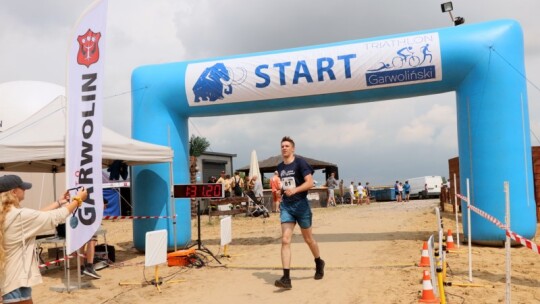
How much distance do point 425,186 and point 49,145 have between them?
3106 centimetres

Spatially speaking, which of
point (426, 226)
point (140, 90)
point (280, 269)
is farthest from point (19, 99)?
point (426, 226)

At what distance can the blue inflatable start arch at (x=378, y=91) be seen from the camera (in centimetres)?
788

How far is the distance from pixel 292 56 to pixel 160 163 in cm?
336

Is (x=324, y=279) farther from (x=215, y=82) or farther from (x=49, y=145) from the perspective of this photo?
(x=215, y=82)

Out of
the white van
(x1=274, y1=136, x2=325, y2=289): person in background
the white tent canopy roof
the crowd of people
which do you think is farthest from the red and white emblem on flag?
the white van

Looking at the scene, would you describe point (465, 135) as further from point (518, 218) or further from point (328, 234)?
point (328, 234)

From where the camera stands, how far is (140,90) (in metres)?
9.29

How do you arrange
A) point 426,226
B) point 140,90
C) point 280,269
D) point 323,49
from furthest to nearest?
point 426,226
point 140,90
point 323,49
point 280,269

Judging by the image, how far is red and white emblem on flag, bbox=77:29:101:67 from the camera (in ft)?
20.4

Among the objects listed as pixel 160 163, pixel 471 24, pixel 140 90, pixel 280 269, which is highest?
pixel 471 24

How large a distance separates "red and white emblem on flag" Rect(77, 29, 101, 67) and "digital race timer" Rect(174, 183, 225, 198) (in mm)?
2680

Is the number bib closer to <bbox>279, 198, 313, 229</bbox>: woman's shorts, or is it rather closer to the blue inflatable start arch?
<bbox>279, 198, 313, 229</bbox>: woman's shorts

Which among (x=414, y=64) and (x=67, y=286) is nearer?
(x=67, y=286)

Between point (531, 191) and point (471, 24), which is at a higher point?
point (471, 24)
